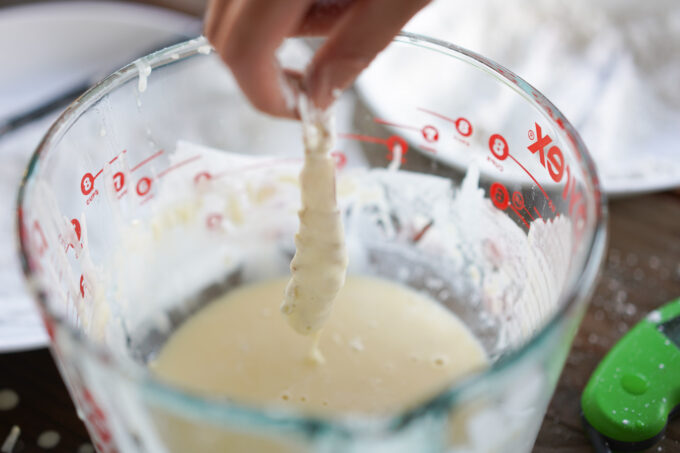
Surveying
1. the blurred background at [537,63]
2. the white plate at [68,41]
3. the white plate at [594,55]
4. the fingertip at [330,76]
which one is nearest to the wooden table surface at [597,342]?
the blurred background at [537,63]

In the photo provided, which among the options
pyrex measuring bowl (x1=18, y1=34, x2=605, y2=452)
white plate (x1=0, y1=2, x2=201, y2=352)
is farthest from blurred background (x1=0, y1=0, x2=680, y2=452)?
pyrex measuring bowl (x1=18, y1=34, x2=605, y2=452)

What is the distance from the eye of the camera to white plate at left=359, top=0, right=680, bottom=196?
2.78ft

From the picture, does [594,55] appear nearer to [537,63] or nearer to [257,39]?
[537,63]

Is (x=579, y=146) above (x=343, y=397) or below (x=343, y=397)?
above

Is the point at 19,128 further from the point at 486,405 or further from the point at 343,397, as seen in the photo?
the point at 486,405

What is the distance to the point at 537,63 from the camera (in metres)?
0.96

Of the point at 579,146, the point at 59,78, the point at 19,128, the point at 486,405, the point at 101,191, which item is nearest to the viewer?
the point at 486,405

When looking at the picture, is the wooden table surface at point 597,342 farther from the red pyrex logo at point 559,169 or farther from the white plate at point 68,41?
the white plate at point 68,41

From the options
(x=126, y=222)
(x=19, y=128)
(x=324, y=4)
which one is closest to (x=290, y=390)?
(x=126, y=222)

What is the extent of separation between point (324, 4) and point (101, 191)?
9.5 inches

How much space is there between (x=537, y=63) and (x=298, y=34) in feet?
2.11

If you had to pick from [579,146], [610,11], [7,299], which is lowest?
[7,299]

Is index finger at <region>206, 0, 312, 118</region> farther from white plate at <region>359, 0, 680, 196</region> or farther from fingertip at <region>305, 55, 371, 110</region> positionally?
white plate at <region>359, 0, 680, 196</region>

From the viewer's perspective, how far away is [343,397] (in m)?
0.53
